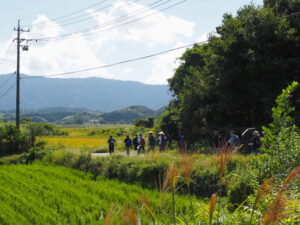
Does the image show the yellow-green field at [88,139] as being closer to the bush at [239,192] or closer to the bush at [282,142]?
the bush at [239,192]

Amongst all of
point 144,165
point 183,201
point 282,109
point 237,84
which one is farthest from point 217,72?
point 282,109

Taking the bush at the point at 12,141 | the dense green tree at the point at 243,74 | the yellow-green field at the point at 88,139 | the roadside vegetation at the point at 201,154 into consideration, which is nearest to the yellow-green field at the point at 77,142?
the yellow-green field at the point at 88,139

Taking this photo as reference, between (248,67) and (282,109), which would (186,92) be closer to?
(248,67)

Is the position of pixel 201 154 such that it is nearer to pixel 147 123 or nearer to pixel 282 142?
pixel 282 142

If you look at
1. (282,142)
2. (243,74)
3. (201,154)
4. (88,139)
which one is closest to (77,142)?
(88,139)

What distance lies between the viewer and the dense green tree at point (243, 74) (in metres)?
21.4

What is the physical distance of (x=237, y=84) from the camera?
23.4m

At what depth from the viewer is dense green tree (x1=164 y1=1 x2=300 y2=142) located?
70.2 ft

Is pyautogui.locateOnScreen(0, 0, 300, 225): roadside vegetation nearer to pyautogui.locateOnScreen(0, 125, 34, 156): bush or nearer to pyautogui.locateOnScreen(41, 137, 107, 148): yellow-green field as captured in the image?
pyautogui.locateOnScreen(0, 125, 34, 156): bush

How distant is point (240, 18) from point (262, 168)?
2036 centimetres

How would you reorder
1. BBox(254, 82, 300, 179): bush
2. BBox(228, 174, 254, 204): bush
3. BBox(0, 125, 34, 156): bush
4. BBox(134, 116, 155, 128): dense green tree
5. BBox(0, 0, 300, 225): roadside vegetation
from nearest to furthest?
BBox(254, 82, 300, 179): bush → BBox(0, 0, 300, 225): roadside vegetation → BBox(228, 174, 254, 204): bush → BBox(0, 125, 34, 156): bush → BBox(134, 116, 155, 128): dense green tree

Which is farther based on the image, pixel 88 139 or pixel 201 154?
pixel 88 139

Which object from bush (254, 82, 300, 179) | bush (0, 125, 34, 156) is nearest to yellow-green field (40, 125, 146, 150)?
bush (0, 125, 34, 156)

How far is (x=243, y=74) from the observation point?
76.1 ft
